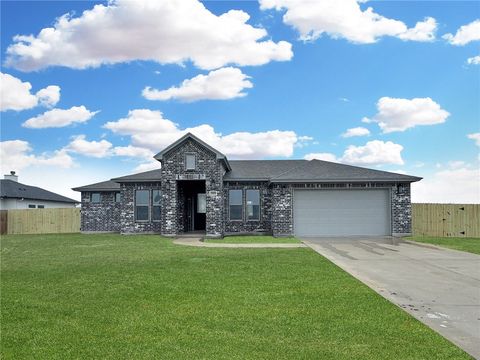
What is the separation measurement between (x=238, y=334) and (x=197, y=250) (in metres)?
10.1

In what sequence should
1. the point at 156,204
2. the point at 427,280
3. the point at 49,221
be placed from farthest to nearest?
the point at 49,221
the point at 156,204
the point at 427,280

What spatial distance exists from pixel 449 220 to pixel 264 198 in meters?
10.9

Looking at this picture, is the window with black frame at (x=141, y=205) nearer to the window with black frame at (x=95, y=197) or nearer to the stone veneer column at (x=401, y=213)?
the window with black frame at (x=95, y=197)

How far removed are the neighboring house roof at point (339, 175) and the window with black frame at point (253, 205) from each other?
2.27 m

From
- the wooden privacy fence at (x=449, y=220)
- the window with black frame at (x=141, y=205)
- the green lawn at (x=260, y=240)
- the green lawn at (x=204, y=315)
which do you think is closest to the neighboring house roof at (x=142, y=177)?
the window with black frame at (x=141, y=205)

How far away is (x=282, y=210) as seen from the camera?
2200 centimetres

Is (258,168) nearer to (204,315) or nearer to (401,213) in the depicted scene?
(401,213)

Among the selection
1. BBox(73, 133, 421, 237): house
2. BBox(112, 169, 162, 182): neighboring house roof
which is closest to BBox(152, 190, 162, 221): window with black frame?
BBox(73, 133, 421, 237): house

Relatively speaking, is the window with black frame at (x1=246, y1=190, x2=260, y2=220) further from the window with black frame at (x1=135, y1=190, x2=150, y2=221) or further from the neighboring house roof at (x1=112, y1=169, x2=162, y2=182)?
the window with black frame at (x1=135, y1=190, x2=150, y2=221)

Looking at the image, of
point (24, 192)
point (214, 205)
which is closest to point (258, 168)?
point (214, 205)

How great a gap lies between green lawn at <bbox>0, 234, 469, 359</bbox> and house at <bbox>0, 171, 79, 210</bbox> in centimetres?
2623

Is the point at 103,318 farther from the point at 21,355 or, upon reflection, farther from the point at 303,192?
the point at 303,192

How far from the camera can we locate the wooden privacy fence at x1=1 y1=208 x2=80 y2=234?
1217 inches

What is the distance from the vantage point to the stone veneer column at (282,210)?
2192 cm
